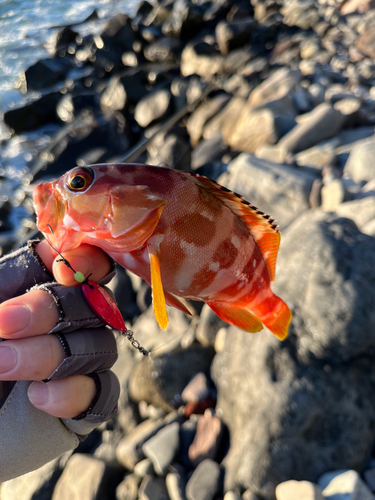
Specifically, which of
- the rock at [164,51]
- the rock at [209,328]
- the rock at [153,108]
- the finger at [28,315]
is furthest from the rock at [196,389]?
the rock at [164,51]

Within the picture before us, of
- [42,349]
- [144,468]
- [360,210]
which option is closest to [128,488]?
[144,468]

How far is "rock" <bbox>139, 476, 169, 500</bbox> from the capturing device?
284 centimetres

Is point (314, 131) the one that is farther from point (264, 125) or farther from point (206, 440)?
point (206, 440)

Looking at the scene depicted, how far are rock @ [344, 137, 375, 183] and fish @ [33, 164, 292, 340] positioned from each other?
358 centimetres

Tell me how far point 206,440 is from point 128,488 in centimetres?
75

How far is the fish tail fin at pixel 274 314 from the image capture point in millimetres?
1632

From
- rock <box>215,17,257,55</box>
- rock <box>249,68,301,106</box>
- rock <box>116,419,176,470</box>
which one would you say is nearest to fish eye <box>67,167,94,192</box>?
rock <box>116,419,176,470</box>

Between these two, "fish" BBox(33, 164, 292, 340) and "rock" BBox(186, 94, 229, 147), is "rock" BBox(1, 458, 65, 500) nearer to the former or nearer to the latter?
"fish" BBox(33, 164, 292, 340)

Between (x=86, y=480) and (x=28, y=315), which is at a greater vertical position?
(x=28, y=315)

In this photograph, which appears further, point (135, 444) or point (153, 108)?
point (153, 108)

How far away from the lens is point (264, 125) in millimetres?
5922

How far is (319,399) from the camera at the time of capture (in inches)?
102

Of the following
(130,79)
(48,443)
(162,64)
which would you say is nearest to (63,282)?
(48,443)

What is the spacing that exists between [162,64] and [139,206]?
12475 millimetres
